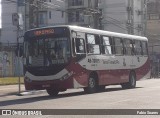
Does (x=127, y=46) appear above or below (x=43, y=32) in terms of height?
below

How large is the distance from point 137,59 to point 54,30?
31.3 feet

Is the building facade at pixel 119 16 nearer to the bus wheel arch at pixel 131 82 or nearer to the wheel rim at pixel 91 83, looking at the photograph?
the bus wheel arch at pixel 131 82

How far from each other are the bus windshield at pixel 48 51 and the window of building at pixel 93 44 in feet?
7.00

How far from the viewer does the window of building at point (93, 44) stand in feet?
73.4

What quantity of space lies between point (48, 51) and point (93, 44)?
3136 mm

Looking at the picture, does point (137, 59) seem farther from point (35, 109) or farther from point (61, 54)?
point (35, 109)

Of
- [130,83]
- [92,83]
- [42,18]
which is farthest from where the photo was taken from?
[42,18]

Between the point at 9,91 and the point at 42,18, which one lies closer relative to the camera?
the point at 9,91

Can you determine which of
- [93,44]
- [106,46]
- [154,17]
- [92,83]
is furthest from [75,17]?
[92,83]

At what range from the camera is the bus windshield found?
67.0 feet

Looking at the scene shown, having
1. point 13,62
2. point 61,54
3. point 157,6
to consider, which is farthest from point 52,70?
point 157,6

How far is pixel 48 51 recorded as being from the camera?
67.9 feet

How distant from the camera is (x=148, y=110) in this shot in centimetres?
1370

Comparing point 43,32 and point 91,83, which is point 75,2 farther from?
point 43,32
